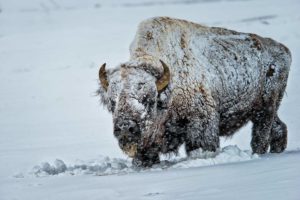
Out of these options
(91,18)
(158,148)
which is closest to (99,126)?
(158,148)

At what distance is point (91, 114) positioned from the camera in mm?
15719

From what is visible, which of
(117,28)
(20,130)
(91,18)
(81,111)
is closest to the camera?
(20,130)

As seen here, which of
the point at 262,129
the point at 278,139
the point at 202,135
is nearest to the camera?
the point at 202,135

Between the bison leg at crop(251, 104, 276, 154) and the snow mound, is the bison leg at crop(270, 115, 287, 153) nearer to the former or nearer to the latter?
the bison leg at crop(251, 104, 276, 154)

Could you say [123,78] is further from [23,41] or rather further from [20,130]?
[23,41]

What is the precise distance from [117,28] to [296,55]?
9084 millimetres

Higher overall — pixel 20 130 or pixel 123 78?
pixel 123 78

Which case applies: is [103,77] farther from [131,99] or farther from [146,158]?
[146,158]

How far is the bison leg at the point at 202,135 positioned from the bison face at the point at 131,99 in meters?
0.65

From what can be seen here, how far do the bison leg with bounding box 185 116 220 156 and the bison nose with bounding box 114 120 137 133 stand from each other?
1.26 metres

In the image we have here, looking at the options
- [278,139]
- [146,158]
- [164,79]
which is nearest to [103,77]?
[164,79]

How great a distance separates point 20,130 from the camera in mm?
13773

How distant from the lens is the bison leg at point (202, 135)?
7953 mm

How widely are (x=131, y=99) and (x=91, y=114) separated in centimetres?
882
